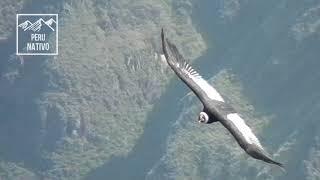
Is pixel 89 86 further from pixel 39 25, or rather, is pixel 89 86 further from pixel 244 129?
pixel 244 129

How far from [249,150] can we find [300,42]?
13114 centimetres

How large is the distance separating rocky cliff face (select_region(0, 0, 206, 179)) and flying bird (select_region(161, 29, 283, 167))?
130091mm

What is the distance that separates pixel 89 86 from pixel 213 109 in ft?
458

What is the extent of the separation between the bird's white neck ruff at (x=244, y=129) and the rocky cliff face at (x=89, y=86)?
131374mm

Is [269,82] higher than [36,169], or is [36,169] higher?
[269,82]

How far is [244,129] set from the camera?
1152 inches

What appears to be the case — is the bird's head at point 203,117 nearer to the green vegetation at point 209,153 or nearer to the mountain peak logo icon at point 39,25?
the green vegetation at point 209,153

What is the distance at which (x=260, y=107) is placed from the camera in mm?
156000

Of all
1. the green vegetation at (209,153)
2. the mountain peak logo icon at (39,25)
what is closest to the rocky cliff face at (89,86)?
the mountain peak logo icon at (39,25)

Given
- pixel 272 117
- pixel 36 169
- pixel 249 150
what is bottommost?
pixel 36 169

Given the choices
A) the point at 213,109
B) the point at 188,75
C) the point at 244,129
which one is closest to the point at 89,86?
the point at 188,75

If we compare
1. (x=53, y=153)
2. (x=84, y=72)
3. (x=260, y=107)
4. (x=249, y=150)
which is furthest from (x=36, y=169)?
(x=249, y=150)

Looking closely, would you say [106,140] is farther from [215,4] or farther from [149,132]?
[215,4]

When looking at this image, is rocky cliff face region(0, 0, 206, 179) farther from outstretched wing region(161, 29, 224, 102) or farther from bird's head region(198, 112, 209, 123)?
bird's head region(198, 112, 209, 123)
